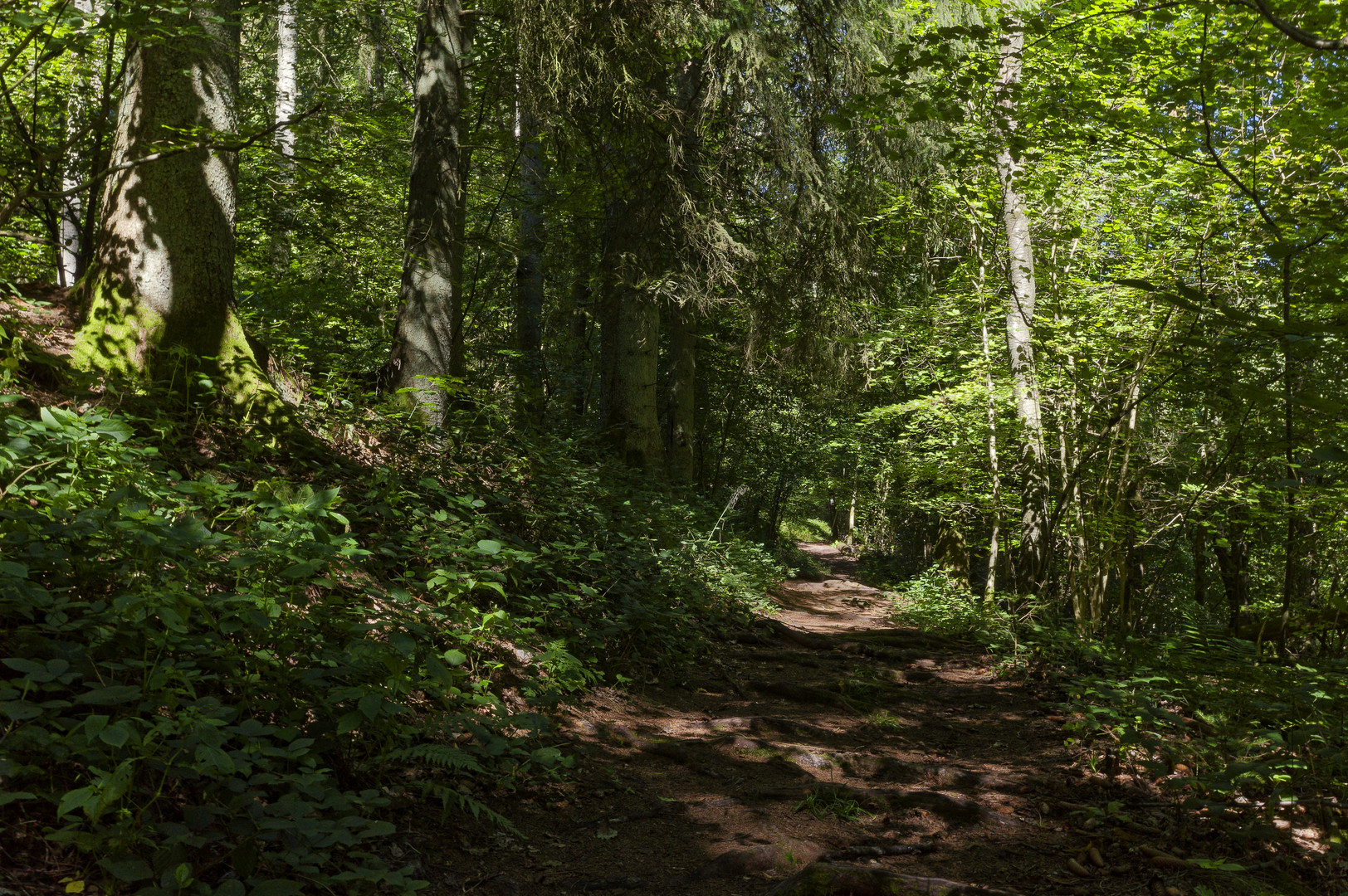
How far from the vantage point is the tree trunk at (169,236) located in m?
5.20

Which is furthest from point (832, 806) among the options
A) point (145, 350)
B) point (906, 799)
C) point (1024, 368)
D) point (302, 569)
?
point (1024, 368)

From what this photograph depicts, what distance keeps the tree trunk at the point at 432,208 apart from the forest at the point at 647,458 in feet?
0.16

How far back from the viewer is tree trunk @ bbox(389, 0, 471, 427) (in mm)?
7152

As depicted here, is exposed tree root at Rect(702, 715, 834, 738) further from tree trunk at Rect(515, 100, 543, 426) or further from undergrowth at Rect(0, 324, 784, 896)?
tree trunk at Rect(515, 100, 543, 426)

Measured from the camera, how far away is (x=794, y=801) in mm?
4137

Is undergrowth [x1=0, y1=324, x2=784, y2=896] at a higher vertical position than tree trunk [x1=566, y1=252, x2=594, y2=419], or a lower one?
lower

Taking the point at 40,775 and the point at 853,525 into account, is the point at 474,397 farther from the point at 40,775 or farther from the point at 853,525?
the point at 853,525

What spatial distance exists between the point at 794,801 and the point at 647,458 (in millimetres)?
7485

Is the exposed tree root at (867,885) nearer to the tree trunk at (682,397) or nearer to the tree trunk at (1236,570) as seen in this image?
the tree trunk at (682,397)

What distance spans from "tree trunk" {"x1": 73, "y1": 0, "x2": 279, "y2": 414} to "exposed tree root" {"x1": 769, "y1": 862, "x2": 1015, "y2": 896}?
4.82 meters

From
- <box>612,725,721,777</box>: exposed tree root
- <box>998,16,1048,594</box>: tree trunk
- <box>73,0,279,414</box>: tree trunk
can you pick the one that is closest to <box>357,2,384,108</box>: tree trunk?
<box>73,0,279,414</box>: tree trunk

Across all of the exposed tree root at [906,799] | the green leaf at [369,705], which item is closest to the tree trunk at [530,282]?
the exposed tree root at [906,799]

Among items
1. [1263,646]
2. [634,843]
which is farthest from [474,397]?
[1263,646]

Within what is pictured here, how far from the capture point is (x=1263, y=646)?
17.8ft
